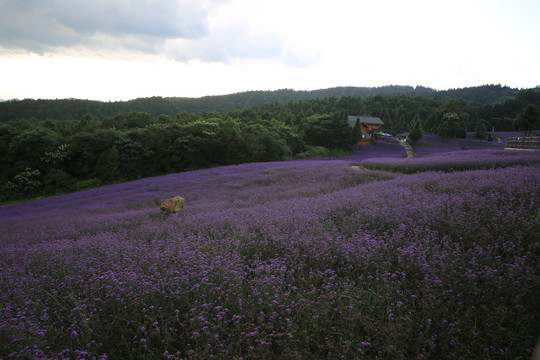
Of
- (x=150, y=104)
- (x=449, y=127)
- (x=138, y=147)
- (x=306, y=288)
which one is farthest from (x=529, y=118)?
(x=150, y=104)

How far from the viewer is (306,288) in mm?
3240

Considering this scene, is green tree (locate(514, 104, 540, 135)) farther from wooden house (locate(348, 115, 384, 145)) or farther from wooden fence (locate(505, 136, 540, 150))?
wooden house (locate(348, 115, 384, 145))

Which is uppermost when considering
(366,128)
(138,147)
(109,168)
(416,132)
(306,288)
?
(366,128)

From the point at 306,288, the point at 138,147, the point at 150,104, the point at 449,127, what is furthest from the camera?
the point at 150,104

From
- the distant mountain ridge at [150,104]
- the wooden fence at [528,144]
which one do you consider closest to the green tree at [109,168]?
the wooden fence at [528,144]

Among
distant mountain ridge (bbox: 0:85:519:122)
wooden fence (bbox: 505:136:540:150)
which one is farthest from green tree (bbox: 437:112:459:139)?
distant mountain ridge (bbox: 0:85:519:122)

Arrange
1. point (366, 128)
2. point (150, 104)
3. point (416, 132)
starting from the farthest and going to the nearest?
point (150, 104) → point (366, 128) → point (416, 132)

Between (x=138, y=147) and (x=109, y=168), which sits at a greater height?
(x=138, y=147)

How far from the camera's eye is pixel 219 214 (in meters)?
7.10

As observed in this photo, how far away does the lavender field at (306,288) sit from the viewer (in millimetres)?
2338

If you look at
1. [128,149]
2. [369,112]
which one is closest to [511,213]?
[128,149]

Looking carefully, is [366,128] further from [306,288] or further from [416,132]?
[306,288]

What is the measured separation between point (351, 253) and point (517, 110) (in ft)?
345

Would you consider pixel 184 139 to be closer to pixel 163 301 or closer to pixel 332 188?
pixel 332 188
